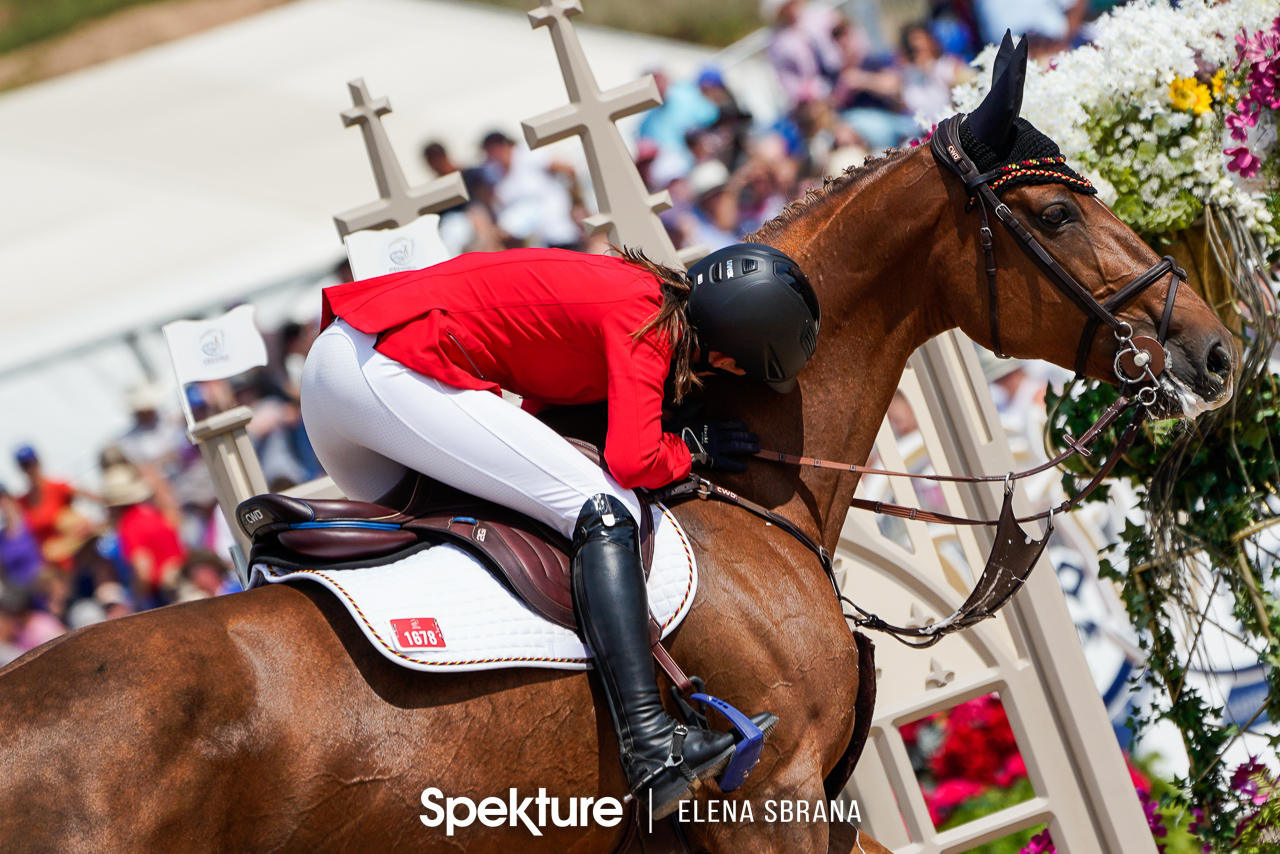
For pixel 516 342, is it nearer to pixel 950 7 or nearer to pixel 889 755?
pixel 889 755

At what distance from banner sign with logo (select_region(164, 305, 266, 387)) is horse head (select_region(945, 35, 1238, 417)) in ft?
7.07

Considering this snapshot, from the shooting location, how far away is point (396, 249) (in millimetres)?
3867

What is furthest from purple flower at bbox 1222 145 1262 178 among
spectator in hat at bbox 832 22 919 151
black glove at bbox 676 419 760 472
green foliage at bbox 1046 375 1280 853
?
spectator in hat at bbox 832 22 919 151

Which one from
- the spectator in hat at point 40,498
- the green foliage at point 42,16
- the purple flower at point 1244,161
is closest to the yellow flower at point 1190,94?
the purple flower at point 1244,161

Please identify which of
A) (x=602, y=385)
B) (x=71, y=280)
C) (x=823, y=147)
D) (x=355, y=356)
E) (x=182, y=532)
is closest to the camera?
(x=355, y=356)

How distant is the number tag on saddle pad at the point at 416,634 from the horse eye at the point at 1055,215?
5.76ft

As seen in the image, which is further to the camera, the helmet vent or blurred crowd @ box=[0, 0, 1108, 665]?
blurred crowd @ box=[0, 0, 1108, 665]

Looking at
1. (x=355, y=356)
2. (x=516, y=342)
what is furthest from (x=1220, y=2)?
(x=355, y=356)

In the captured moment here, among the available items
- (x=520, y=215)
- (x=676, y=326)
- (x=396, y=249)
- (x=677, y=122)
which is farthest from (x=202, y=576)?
(x=677, y=122)

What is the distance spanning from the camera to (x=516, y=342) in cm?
271

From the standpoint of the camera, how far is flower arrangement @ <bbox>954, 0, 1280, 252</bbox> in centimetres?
348

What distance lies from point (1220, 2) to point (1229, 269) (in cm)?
85

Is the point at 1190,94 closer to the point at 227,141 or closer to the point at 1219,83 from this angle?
the point at 1219,83

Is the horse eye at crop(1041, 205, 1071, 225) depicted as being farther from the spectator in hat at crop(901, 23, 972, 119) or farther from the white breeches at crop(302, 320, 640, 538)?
the spectator in hat at crop(901, 23, 972, 119)
